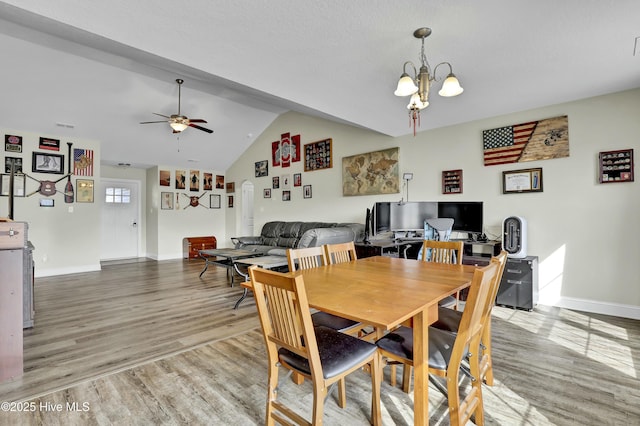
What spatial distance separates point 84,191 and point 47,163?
756 mm

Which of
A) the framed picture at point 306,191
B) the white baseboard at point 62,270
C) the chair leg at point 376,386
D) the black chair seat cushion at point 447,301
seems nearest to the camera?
the chair leg at point 376,386

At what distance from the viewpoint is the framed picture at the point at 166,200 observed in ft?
25.9

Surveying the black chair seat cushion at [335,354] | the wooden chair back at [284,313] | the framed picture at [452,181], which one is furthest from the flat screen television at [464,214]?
the wooden chair back at [284,313]

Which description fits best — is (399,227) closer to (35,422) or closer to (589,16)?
(589,16)

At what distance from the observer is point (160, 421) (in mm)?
1685

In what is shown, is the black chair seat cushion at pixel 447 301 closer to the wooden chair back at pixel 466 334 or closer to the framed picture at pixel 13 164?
the wooden chair back at pixel 466 334

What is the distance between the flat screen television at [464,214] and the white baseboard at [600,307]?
1.21 m

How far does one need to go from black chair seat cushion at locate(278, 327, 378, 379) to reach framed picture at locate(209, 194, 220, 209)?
7929 millimetres

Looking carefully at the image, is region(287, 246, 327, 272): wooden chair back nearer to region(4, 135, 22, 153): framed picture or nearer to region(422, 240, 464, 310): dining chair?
region(422, 240, 464, 310): dining chair

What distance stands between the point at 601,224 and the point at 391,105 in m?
2.71

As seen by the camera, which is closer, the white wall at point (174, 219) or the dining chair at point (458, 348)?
the dining chair at point (458, 348)

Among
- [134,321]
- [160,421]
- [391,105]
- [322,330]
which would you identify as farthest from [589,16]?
[134,321]

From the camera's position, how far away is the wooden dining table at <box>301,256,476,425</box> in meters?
1.25

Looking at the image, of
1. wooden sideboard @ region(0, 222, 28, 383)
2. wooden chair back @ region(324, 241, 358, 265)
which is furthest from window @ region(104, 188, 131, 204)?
wooden chair back @ region(324, 241, 358, 265)
